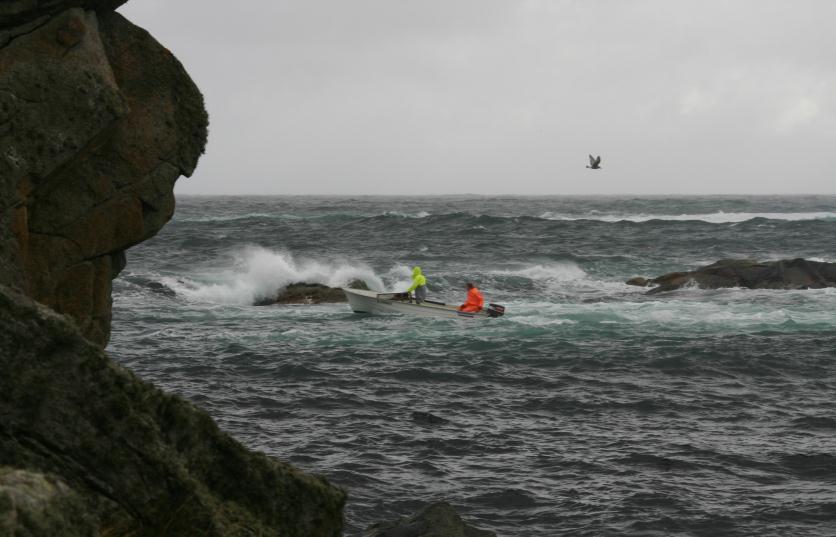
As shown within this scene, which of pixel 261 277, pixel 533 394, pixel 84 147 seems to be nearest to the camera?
pixel 84 147

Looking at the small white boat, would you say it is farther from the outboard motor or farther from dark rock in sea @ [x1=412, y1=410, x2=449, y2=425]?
dark rock in sea @ [x1=412, y1=410, x2=449, y2=425]

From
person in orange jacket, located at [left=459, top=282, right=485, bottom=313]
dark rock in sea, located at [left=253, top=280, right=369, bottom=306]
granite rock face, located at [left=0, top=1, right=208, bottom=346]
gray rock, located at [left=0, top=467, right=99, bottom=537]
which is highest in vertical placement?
granite rock face, located at [left=0, top=1, right=208, bottom=346]

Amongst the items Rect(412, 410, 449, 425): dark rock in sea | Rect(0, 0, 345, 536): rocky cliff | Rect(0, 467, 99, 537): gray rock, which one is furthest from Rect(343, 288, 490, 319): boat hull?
Rect(0, 467, 99, 537): gray rock

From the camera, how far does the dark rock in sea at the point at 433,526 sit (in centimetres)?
827

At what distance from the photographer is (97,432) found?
15.7 ft

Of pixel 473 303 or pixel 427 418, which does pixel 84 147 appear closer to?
pixel 427 418

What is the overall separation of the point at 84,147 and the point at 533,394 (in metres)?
9.24

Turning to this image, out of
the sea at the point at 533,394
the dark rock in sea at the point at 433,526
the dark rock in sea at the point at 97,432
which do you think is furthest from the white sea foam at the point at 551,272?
the dark rock in sea at the point at 97,432

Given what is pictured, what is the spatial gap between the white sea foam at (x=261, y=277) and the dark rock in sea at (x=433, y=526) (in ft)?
71.7

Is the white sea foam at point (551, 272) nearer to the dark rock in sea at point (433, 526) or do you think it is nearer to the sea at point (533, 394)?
the sea at point (533, 394)

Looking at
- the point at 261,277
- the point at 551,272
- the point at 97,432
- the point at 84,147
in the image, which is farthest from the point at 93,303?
the point at 551,272

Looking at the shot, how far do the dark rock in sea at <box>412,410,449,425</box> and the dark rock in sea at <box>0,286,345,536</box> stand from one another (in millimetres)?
8665

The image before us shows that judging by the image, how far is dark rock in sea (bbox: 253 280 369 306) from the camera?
29.2 m

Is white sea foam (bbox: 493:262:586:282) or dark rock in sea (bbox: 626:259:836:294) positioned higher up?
dark rock in sea (bbox: 626:259:836:294)
